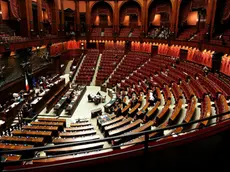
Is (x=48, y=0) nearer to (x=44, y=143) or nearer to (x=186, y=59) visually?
(x=186, y=59)

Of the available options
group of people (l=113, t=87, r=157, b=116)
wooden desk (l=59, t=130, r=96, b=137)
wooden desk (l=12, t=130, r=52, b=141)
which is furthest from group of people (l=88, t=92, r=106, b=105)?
wooden desk (l=12, t=130, r=52, b=141)

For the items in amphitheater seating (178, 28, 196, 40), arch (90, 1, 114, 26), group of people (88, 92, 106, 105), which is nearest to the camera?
group of people (88, 92, 106, 105)

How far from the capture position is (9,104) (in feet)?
43.9

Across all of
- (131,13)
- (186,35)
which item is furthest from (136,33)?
(186,35)

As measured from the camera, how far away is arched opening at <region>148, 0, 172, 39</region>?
2312cm

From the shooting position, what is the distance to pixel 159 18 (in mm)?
26125

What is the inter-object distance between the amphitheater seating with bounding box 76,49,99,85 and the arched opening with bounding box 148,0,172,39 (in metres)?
7.25

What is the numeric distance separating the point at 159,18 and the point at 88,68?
1201 cm

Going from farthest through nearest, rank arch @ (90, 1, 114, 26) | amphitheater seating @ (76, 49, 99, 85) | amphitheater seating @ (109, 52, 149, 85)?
arch @ (90, 1, 114, 26)
amphitheater seating @ (76, 49, 99, 85)
amphitheater seating @ (109, 52, 149, 85)

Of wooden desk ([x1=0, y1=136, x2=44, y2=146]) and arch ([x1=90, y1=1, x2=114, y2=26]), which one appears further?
arch ([x1=90, y1=1, x2=114, y2=26])

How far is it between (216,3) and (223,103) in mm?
11293

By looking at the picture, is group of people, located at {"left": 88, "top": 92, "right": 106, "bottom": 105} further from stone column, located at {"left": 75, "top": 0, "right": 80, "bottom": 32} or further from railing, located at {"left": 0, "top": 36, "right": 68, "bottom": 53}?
stone column, located at {"left": 75, "top": 0, "right": 80, "bottom": 32}

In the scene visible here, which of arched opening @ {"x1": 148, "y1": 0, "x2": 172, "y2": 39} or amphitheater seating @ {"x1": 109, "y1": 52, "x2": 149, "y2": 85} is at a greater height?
arched opening @ {"x1": 148, "y1": 0, "x2": 172, "y2": 39}

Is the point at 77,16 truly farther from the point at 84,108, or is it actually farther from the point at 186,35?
the point at 84,108
